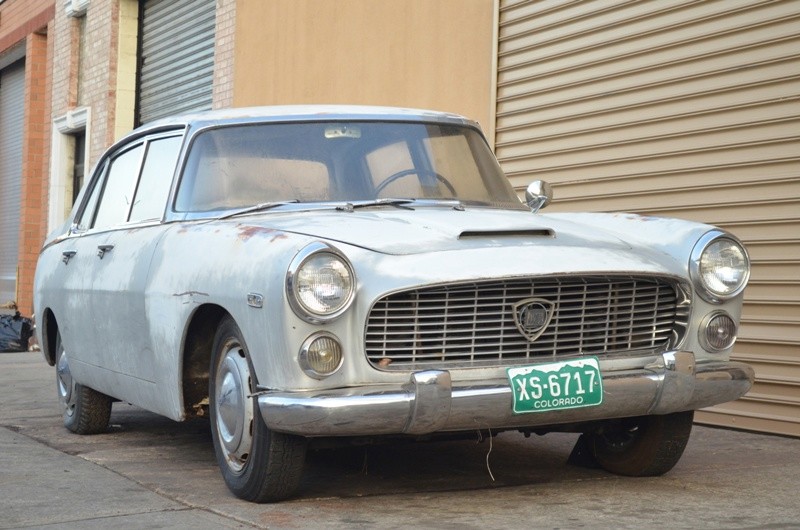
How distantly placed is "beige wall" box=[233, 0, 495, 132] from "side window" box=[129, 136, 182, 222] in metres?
4.59

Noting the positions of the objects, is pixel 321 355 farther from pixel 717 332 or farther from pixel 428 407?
pixel 717 332

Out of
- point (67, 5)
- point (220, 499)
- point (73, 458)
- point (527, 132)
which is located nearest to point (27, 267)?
point (67, 5)

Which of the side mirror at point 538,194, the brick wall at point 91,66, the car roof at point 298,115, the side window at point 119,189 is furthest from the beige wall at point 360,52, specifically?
the side mirror at point 538,194

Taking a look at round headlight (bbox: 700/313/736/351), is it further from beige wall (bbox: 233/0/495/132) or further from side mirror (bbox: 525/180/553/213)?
beige wall (bbox: 233/0/495/132)

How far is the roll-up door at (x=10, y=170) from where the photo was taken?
64.1 feet

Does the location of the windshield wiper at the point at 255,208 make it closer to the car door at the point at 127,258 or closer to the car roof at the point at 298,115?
the car door at the point at 127,258

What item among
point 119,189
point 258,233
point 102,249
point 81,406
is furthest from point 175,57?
point 258,233

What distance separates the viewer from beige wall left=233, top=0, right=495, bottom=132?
10531mm

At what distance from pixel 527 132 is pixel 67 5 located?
10198 millimetres

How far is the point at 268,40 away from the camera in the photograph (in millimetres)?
12047

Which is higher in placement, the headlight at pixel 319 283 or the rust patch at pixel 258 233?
the rust patch at pixel 258 233

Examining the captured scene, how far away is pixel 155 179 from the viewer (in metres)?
5.82

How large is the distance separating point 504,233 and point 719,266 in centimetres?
85

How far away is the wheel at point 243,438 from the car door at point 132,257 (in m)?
0.63
